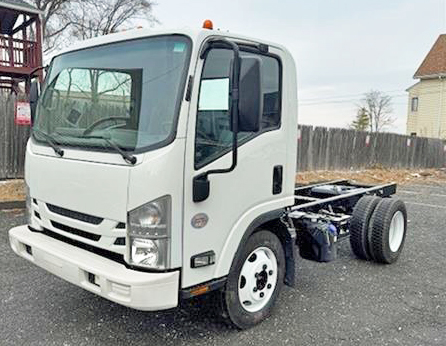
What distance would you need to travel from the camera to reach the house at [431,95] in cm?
2903

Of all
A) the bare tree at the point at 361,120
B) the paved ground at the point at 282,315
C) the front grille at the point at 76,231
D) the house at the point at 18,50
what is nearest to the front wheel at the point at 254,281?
the paved ground at the point at 282,315

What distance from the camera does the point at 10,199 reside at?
7742 millimetres

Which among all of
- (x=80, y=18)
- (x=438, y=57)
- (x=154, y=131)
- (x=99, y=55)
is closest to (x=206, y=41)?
(x=154, y=131)

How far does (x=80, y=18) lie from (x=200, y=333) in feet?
97.9

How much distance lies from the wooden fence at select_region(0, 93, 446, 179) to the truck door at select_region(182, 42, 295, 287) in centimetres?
740

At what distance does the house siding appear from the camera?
29172 millimetres

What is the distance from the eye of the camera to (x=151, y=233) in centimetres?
259

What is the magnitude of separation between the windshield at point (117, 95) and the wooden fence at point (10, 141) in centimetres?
603

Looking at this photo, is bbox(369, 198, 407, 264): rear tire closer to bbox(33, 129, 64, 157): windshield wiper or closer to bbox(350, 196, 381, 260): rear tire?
bbox(350, 196, 381, 260): rear tire

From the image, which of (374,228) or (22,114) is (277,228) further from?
(22,114)

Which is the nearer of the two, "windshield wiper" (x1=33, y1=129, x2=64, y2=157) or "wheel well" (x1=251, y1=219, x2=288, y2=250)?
"windshield wiper" (x1=33, y1=129, x2=64, y2=157)

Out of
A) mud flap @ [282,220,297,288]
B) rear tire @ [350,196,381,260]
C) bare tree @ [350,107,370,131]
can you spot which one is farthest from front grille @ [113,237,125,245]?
bare tree @ [350,107,370,131]

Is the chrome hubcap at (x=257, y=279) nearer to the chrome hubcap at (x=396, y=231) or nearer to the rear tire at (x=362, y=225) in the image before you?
the rear tire at (x=362, y=225)

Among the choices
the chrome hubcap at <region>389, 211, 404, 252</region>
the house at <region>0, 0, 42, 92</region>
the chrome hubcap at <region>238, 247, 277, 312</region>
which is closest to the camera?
the chrome hubcap at <region>238, 247, 277, 312</region>
